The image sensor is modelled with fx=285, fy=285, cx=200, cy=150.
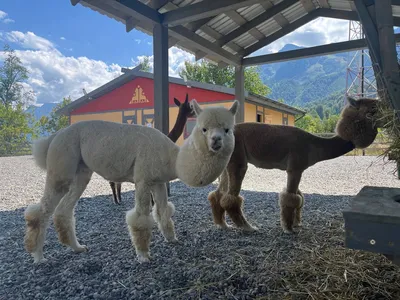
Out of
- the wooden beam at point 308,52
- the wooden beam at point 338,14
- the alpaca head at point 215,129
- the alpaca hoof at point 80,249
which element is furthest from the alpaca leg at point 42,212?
the wooden beam at point 338,14

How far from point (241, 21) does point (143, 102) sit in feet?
31.9

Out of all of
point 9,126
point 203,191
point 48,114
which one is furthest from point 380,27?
point 48,114

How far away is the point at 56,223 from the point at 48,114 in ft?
67.6

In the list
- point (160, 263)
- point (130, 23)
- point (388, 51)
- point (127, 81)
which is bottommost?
point (160, 263)

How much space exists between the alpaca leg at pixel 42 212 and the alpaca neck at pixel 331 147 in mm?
2485

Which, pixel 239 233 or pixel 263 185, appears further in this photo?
pixel 263 185

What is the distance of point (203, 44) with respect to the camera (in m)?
5.79

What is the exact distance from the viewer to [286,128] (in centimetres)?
315

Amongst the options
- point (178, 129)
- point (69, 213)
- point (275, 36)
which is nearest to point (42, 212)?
point (69, 213)

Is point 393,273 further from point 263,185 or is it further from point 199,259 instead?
point 263,185

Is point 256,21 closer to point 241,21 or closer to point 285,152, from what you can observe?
point 241,21

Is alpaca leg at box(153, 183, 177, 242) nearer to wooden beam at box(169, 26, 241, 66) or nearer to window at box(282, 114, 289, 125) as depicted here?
wooden beam at box(169, 26, 241, 66)

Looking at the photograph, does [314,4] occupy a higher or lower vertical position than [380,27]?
higher

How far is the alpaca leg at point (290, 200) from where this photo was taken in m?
2.96
